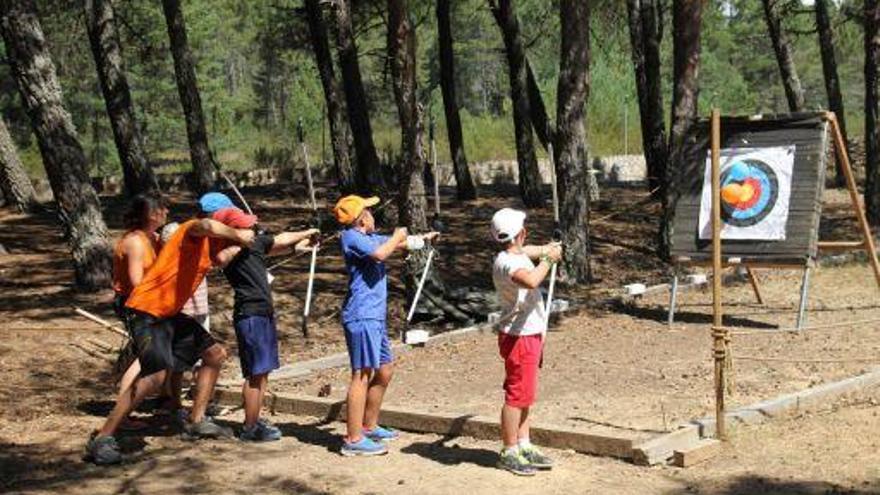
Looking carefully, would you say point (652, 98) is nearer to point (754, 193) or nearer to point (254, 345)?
point (754, 193)

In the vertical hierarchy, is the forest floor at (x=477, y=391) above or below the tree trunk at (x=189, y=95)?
below

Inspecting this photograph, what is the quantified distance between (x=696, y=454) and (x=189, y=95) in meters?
15.5

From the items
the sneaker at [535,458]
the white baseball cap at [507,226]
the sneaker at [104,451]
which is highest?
the white baseball cap at [507,226]

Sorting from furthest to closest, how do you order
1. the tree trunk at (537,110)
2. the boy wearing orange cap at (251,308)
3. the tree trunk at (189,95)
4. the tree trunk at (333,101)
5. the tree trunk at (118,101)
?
the tree trunk at (537,110), the tree trunk at (189,95), the tree trunk at (333,101), the tree trunk at (118,101), the boy wearing orange cap at (251,308)

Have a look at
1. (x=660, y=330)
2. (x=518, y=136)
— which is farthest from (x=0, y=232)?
(x=660, y=330)

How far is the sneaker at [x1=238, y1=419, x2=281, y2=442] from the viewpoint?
7535mm

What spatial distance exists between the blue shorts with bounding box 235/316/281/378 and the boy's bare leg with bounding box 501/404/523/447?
182 cm

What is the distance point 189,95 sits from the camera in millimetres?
20109

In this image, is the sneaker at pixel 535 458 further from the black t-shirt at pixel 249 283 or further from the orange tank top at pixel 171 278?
the orange tank top at pixel 171 278

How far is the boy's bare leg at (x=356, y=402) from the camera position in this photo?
6973 mm

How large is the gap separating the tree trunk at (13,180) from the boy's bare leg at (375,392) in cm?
1317

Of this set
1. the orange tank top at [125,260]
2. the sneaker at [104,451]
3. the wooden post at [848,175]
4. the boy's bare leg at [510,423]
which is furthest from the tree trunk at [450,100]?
the boy's bare leg at [510,423]

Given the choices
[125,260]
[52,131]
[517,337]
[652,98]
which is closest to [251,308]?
[125,260]

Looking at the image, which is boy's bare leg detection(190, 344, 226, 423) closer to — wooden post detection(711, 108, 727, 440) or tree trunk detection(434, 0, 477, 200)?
wooden post detection(711, 108, 727, 440)
